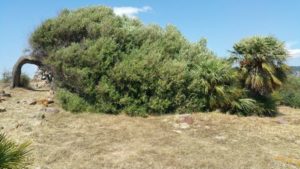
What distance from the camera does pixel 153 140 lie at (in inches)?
406

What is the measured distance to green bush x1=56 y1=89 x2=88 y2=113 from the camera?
13.3 meters

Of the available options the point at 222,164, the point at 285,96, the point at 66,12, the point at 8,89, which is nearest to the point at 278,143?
the point at 222,164

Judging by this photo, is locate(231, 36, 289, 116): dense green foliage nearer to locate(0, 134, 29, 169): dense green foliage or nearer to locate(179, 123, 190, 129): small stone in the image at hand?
locate(179, 123, 190, 129): small stone

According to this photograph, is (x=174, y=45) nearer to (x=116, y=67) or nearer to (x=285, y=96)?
(x=116, y=67)

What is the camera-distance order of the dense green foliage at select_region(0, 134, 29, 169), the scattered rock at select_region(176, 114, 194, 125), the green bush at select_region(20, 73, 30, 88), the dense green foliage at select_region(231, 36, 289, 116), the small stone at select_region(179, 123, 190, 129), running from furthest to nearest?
the green bush at select_region(20, 73, 30, 88), the dense green foliage at select_region(231, 36, 289, 116), the scattered rock at select_region(176, 114, 194, 125), the small stone at select_region(179, 123, 190, 129), the dense green foliage at select_region(0, 134, 29, 169)

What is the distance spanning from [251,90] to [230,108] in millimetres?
1100

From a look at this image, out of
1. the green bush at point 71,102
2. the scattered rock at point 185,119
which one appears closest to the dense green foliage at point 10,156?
the scattered rock at point 185,119

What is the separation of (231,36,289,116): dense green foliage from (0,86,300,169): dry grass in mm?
993

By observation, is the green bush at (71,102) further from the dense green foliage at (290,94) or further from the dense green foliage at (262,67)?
the dense green foliage at (290,94)

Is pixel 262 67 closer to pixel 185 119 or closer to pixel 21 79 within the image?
pixel 185 119

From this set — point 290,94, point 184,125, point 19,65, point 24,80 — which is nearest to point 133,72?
point 184,125

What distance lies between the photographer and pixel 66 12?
1542 cm

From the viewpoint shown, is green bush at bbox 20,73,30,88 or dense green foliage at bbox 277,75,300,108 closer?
dense green foliage at bbox 277,75,300,108

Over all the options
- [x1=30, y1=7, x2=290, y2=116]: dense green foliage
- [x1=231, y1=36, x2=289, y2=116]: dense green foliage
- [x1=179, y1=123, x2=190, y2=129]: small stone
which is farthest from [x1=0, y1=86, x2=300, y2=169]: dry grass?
[x1=231, y1=36, x2=289, y2=116]: dense green foliage
